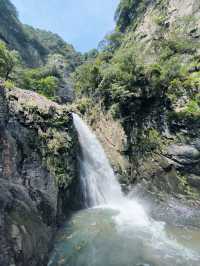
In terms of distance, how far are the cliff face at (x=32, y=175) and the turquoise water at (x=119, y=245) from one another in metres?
0.79

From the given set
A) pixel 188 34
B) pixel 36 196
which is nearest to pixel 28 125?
pixel 36 196

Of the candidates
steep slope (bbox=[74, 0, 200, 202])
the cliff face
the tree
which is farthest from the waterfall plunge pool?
the tree

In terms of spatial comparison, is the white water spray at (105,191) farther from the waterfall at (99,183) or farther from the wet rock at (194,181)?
the wet rock at (194,181)

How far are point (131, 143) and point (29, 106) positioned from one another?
27.1 feet

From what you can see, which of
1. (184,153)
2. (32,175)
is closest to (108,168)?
(184,153)

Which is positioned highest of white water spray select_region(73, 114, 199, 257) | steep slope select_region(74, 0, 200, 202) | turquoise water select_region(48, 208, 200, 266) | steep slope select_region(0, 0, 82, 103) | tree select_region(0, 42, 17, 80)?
steep slope select_region(0, 0, 82, 103)

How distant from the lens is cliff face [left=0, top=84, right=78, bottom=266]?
7.09m

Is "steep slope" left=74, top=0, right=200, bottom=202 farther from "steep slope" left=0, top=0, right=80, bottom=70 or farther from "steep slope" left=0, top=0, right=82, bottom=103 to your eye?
"steep slope" left=0, top=0, right=80, bottom=70

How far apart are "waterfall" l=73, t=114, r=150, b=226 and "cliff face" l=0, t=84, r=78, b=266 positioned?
52.4 inches

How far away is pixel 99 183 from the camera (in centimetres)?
1677

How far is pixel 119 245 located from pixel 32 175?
4.43m

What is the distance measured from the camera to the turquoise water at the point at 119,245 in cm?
908

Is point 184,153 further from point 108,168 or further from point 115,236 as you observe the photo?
point 115,236

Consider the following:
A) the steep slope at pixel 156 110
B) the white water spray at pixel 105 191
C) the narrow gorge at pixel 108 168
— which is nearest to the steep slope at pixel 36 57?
the narrow gorge at pixel 108 168
